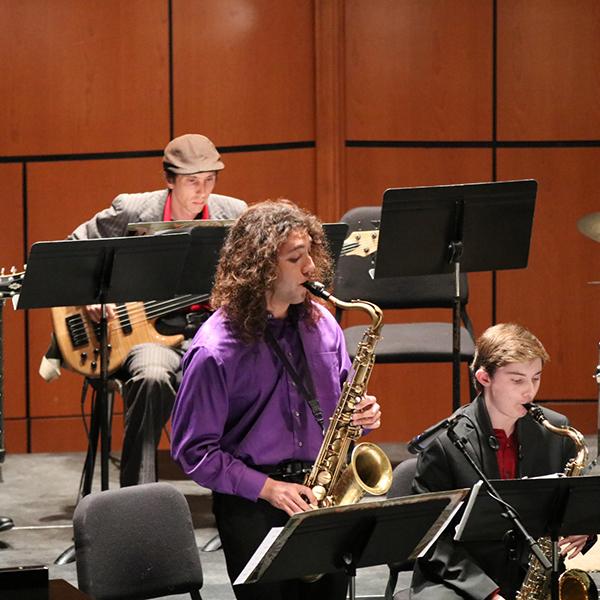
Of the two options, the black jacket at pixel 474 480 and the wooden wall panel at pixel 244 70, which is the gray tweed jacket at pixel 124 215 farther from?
the black jacket at pixel 474 480

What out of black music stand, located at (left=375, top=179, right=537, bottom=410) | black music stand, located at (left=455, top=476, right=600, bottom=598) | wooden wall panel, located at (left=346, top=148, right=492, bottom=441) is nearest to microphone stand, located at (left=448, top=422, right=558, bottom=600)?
black music stand, located at (left=455, top=476, right=600, bottom=598)

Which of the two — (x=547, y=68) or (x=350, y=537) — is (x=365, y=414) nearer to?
(x=350, y=537)

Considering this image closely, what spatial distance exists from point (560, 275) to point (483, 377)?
11.7ft

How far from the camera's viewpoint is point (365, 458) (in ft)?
14.0

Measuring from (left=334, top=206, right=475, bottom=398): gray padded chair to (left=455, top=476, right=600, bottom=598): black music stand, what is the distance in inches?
103

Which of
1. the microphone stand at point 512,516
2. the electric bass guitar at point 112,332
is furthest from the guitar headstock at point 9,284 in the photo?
the microphone stand at point 512,516

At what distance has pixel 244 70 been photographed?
7.84 meters

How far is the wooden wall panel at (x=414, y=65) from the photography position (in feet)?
25.6

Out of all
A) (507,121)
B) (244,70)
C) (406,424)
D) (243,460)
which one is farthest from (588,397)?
(243,460)

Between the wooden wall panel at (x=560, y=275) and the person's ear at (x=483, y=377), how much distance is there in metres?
3.47

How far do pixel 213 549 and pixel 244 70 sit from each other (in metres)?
3.09

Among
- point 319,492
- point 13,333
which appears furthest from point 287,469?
point 13,333

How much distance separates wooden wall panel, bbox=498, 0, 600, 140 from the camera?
7871mm

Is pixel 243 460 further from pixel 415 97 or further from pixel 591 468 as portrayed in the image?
pixel 415 97
